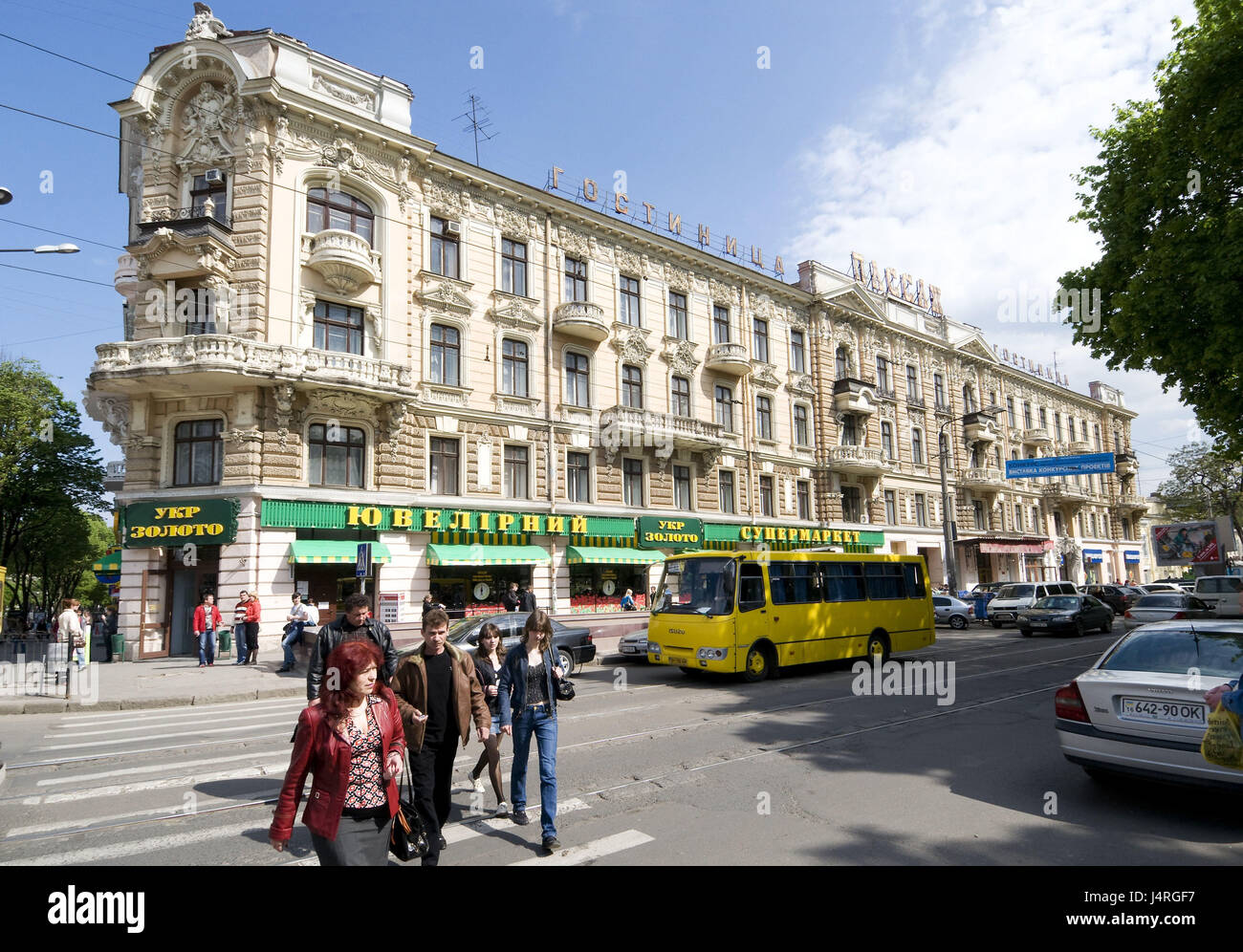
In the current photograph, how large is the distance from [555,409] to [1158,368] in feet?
59.3

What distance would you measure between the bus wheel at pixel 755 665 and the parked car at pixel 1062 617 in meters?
15.0

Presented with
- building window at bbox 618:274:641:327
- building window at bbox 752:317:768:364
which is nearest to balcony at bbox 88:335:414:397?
building window at bbox 618:274:641:327

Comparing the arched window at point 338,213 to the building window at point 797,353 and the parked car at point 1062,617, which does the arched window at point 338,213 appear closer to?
the building window at point 797,353

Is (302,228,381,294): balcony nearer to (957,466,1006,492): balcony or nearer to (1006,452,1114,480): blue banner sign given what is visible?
(1006,452,1114,480): blue banner sign

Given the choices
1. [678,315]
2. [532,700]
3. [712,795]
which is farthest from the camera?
[678,315]

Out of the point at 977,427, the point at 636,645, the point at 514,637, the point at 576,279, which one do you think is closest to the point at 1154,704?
the point at 514,637

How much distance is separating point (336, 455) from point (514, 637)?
10.7m

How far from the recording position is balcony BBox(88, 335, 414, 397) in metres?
19.4

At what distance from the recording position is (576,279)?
93.2ft

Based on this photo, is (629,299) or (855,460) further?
(855,460)

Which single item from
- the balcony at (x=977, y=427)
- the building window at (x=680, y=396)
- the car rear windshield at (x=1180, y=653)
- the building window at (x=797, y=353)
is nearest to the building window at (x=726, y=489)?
the building window at (x=680, y=396)

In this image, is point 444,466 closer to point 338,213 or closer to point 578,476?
point 578,476

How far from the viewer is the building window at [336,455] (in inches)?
843
